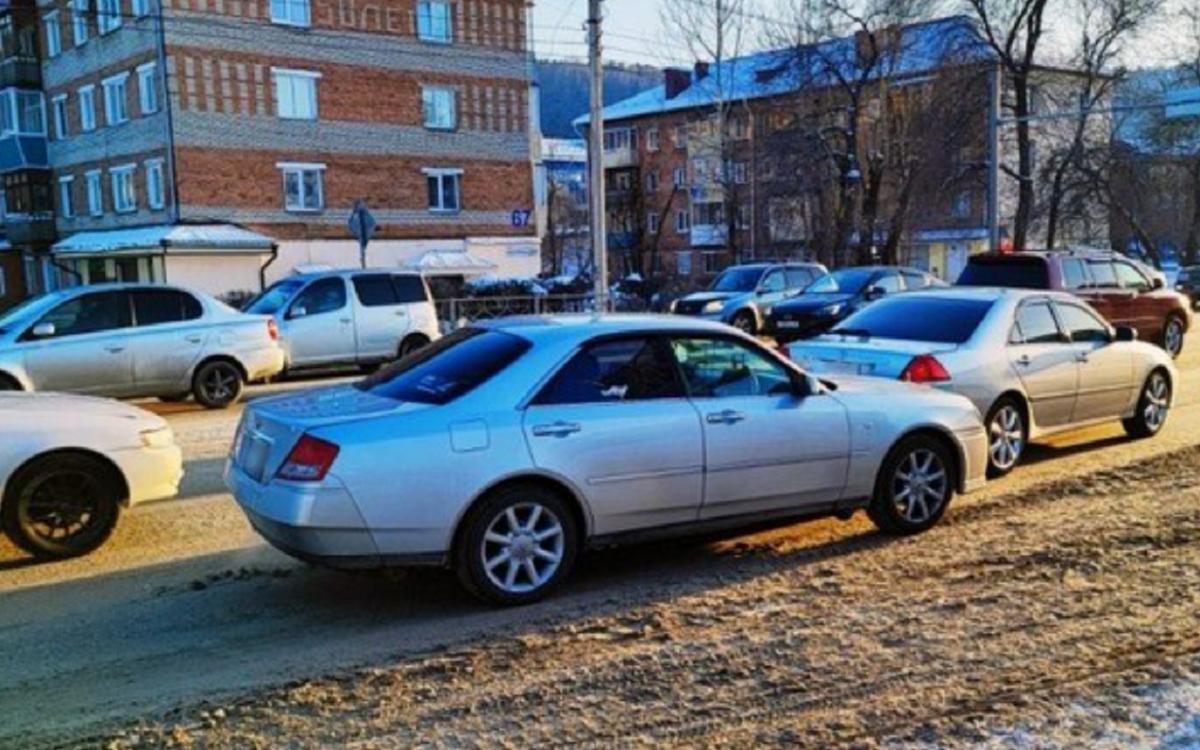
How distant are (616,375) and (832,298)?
1578cm

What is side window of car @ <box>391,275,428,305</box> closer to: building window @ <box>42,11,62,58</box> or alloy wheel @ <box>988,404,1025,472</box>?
alloy wheel @ <box>988,404,1025,472</box>

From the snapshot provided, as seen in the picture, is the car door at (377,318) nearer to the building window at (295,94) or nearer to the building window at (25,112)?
the building window at (295,94)

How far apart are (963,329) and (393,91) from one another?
3400 centimetres

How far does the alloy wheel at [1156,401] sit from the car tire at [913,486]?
14.6 feet

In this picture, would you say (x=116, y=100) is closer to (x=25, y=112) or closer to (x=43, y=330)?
(x=25, y=112)

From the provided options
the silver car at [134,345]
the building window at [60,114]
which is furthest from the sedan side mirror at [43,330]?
the building window at [60,114]

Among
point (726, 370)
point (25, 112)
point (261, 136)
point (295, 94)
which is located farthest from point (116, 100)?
point (726, 370)

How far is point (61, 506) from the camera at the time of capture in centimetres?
680

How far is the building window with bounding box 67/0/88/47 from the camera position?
129ft

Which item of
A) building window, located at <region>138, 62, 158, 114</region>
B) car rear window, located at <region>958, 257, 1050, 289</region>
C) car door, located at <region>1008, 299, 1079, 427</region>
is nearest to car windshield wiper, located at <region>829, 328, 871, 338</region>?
car door, located at <region>1008, 299, 1079, 427</region>

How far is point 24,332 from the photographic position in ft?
40.5

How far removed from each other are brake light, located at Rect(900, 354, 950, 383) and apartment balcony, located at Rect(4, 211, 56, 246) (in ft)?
142

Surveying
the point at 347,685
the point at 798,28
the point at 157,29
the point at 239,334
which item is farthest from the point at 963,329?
the point at 798,28

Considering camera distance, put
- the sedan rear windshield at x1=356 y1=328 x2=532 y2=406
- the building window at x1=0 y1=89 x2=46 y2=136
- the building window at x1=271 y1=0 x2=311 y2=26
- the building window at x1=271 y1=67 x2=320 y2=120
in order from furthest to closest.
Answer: the building window at x1=0 y1=89 x2=46 y2=136 → the building window at x1=271 y1=67 x2=320 y2=120 → the building window at x1=271 y1=0 x2=311 y2=26 → the sedan rear windshield at x1=356 y1=328 x2=532 y2=406
